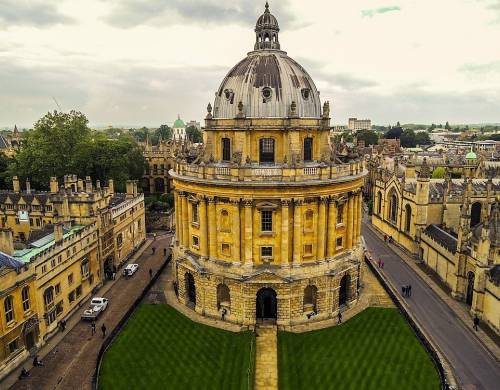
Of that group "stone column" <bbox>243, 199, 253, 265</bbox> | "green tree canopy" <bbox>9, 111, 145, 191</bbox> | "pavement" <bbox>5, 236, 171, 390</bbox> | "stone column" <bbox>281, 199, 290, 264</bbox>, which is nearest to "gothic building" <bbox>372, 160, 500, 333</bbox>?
"stone column" <bbox>281, 199, 290, 264</bbox>

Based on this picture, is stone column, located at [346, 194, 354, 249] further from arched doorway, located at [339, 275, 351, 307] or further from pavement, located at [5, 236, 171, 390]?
pavement, located at [5, 236, 171, 390]

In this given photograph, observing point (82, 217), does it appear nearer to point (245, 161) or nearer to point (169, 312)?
point (169, 312)

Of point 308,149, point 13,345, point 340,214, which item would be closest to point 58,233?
point 13,345

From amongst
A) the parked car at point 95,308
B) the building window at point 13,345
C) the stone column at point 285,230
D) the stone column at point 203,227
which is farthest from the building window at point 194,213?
the building window at point 13,345

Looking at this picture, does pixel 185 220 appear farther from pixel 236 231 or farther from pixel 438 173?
pixel 438 173

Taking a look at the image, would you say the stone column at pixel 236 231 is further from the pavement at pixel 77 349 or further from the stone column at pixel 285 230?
the pavement at pixel 77 349

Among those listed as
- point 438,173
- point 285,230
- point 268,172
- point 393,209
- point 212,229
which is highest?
point 268,172
